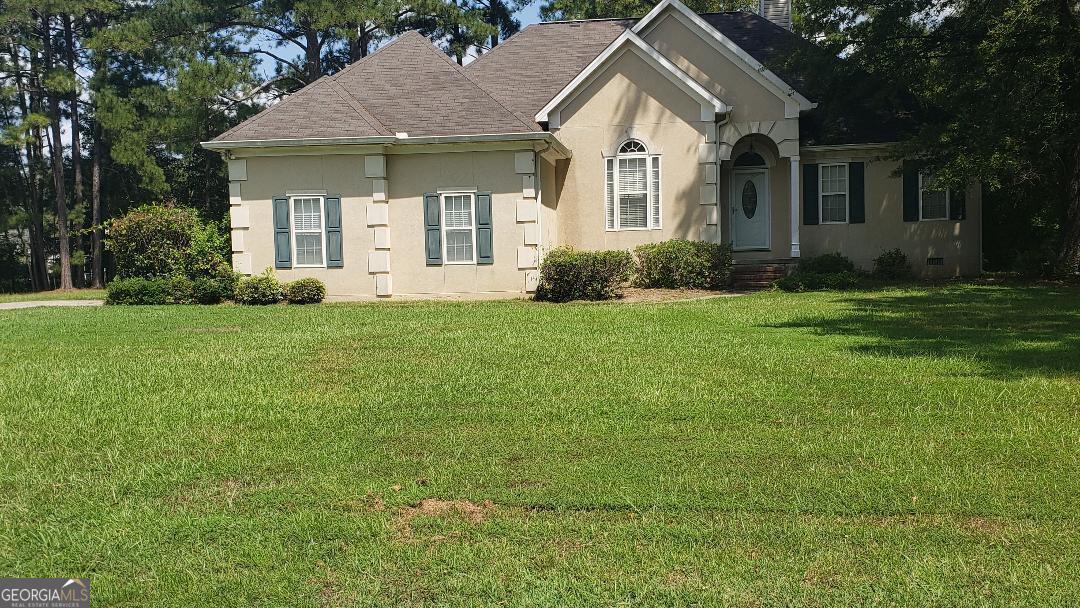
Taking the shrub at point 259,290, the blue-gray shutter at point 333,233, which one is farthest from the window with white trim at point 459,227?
the shrub at point 259,290

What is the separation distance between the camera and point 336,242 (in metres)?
19.4

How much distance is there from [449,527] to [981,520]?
283cm

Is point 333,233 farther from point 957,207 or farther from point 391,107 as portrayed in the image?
point 957,207

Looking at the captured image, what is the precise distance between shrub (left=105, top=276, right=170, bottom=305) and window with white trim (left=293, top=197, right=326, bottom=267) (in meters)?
2.63

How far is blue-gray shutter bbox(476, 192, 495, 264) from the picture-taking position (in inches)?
750

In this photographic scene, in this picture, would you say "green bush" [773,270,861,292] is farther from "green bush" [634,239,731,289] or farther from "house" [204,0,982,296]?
"house" [204,0,982,296]

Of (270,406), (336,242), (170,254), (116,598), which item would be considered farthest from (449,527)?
(170,254)

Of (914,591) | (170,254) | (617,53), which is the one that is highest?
(617,53)

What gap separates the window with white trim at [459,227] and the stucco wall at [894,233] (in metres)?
7.97

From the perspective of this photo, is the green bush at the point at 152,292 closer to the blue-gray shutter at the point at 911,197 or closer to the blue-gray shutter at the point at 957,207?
the blue-gray shutter at the point at 911,197

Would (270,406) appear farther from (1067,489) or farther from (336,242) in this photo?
(336,242)

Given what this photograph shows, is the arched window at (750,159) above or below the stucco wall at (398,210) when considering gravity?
above

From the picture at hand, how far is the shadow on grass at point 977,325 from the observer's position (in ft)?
31.9

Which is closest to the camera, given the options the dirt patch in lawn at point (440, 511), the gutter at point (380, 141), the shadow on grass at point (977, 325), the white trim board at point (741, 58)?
the dirt patch in lawn at point (440, 511)
